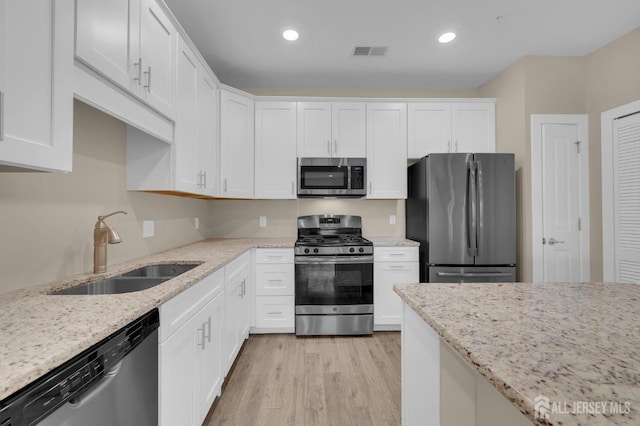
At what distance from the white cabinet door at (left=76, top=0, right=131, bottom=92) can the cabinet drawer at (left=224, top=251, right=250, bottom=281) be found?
1273 mm

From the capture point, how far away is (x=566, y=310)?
93cm

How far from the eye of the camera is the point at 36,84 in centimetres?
89

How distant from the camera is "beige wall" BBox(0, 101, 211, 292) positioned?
4.09 ft

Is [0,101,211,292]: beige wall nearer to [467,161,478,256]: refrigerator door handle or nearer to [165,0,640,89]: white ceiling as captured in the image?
[165,0,640,89]: white ceiling

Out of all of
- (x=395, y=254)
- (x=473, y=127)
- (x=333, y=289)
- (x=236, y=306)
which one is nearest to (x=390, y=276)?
(x=395, y=254)

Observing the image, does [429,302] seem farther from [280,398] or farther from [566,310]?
[280,398]

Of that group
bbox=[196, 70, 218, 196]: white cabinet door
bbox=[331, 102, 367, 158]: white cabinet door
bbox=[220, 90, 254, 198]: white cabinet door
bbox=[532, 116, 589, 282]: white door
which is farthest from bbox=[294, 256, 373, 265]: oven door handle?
bbox=[532, 116, 589, 282]: white door

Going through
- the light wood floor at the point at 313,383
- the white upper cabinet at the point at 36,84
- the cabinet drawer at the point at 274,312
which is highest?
the white upper cabinet at the point at 36,84

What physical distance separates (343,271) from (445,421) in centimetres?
199

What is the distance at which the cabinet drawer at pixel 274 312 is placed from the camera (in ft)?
9.93

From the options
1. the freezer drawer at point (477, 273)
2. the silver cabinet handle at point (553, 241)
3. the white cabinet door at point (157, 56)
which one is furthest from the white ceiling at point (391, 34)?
the freezer drawer at point (477, 273)

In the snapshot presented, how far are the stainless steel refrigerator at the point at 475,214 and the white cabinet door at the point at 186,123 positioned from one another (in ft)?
6.97

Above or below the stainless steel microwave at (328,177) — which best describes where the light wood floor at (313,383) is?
below

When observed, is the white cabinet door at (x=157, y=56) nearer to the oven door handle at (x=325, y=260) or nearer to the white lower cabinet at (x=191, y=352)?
the white lower cabinet at (x=191, y=352)
